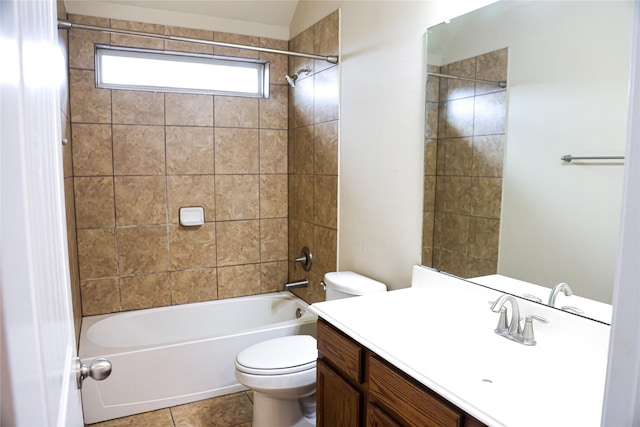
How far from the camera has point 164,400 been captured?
2535 millimetres

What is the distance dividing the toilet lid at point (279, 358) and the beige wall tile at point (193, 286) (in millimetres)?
1101

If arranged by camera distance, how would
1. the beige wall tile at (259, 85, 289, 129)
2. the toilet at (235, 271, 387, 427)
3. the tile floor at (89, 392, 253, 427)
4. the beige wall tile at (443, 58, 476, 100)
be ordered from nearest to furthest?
the beige wall tile at (443, 58, 476, 100), the toilet at (235, 271, 387, 427), the tile floor at (89, 392, 253, 427), the beige wall tile at (259, 85, 289, 129)

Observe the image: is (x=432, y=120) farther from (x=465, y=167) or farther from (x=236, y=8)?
(x=236, y=8)

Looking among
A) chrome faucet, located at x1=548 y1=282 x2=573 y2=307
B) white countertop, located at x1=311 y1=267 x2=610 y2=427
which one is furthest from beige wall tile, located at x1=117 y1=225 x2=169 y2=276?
chrome faucet, located at x1=548 y1=282 x2=573 y2=307

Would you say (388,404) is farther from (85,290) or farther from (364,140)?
(85,290)

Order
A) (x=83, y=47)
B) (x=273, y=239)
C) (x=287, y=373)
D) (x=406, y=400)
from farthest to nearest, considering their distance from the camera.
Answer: (x=273, y=239)
(x=83, y=47)
(x=287, y=373)
(x=406, y=400)

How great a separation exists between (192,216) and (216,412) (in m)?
1.33

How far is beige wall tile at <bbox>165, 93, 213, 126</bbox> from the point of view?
2984mm

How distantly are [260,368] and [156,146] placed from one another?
5.73 ft

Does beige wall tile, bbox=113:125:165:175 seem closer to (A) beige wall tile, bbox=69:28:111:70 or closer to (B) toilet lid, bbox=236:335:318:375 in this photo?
(A) beige wall tile, bbox=69:28:111:70

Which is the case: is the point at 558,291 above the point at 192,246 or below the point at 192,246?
above

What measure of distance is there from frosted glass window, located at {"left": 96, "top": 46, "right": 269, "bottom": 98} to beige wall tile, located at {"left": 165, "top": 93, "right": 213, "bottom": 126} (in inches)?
2.0

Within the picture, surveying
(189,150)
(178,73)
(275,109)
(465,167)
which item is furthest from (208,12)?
(465,167)

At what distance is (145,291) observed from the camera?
3.06 meters
